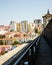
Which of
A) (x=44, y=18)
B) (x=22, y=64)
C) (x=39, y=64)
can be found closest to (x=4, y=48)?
(x=44, y=18)

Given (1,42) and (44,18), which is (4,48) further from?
(1,42)

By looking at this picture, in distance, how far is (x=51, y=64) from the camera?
8.11m

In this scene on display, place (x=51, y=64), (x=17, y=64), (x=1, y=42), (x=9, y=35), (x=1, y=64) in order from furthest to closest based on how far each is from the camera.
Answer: (x=9, y=35) < (x=1, y=42) < (x=51, y=64) < (x=1, y=64) < (x=17, y=64)

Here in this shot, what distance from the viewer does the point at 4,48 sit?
76438mm

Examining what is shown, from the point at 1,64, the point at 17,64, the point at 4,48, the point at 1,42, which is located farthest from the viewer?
the point at 1,42

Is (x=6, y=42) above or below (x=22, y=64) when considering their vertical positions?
below

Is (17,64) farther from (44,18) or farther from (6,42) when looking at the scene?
(6,42)

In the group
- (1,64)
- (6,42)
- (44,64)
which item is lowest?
(6,42)

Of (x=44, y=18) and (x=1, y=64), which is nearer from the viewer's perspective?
(x=1, y=64)

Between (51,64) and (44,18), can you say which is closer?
(51,64)

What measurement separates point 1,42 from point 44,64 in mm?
109276

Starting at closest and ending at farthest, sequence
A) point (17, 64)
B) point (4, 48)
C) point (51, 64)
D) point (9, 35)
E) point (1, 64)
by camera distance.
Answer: point (17, 64), point (1, 64), point (51, 64), point (4, 48), point (9, 35)

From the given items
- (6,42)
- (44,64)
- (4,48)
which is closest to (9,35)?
(6,42)

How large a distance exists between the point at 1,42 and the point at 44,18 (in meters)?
43.8
